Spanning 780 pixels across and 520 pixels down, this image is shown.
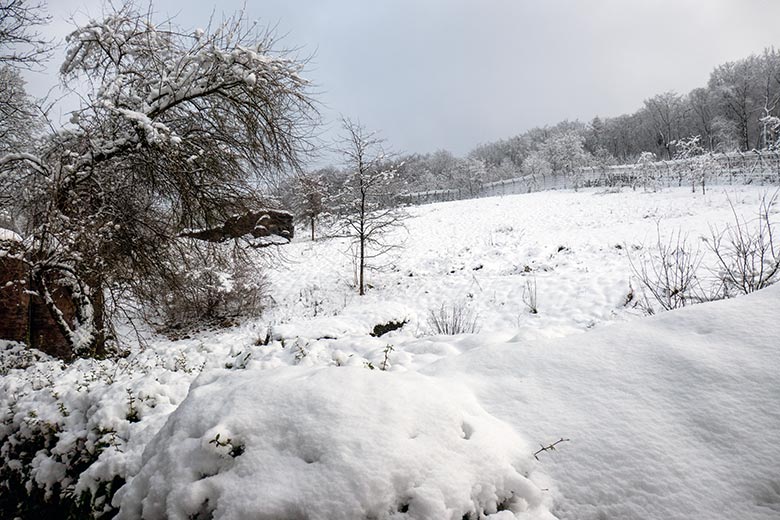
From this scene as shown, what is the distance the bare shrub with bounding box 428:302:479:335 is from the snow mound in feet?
15.8

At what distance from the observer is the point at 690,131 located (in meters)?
52.4

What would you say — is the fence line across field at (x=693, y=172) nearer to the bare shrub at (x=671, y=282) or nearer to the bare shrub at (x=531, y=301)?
the bare shrub at (x=671, y=282)

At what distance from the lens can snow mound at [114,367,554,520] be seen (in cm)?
137

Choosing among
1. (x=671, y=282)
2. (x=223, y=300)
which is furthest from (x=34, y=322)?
(x=671, y=282)

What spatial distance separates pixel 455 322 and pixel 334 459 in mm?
5579

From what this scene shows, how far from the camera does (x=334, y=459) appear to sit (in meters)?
1.44

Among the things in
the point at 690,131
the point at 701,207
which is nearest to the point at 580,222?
the point at 701,207

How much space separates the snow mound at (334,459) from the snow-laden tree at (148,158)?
383 centimetres

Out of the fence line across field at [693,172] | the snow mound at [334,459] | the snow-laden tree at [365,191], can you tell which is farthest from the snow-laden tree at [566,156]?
the snow mound at [334,459]

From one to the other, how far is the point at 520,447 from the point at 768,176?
32.0m

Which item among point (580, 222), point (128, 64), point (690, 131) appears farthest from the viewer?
point (690, 131)

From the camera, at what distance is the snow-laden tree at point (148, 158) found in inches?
183

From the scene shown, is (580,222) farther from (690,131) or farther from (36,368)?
(690,131)

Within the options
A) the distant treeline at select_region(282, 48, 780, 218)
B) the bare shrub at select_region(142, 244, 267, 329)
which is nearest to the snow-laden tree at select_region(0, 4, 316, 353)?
the bare shrub at select_region(142, 244, 267, 329)
